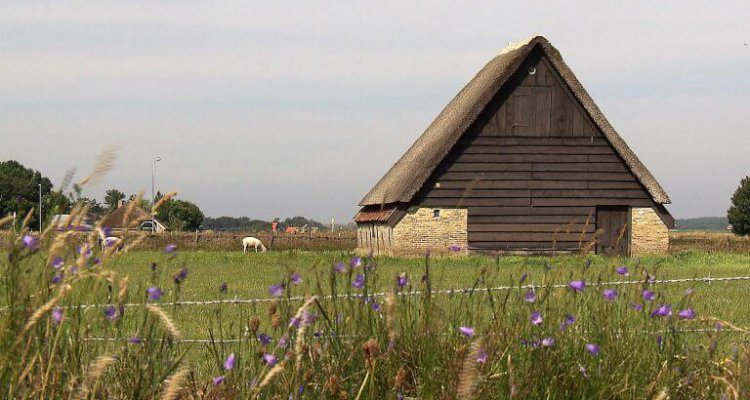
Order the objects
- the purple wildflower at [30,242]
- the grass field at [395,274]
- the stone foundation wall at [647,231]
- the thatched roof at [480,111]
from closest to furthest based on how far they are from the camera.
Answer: the purple wildflower at [30,242]
the grass field at [395,274]
the thatched roof at [480,111]
the stone foundation wall at [647,231]

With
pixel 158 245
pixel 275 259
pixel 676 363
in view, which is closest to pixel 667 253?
pixel 275 259

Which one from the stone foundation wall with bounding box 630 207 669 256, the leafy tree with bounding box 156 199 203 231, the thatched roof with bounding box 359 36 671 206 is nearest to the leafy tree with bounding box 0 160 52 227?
the leafy tree with bounding box 156 199 203 231

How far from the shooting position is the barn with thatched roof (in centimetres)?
2838

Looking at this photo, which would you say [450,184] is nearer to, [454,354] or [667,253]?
[667,253]

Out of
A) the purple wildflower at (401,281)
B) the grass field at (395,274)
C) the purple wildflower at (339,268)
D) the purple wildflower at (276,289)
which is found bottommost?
the grass field at (395,274)

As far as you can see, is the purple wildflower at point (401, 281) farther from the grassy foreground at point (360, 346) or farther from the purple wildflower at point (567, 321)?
the purple wildflower at point (567, 321)

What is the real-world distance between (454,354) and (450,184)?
77.4 feet

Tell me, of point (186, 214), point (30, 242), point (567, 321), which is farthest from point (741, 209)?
point (30, 242)

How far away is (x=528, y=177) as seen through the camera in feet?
93.6

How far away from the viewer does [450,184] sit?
28578 millimetres

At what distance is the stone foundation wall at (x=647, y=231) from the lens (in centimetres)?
2898

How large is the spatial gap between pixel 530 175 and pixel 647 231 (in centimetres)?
349

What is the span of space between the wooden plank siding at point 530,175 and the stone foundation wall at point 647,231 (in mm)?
291

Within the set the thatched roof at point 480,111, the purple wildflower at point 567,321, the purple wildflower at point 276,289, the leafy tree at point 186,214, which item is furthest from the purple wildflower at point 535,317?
the leafy tree at point 186,214
